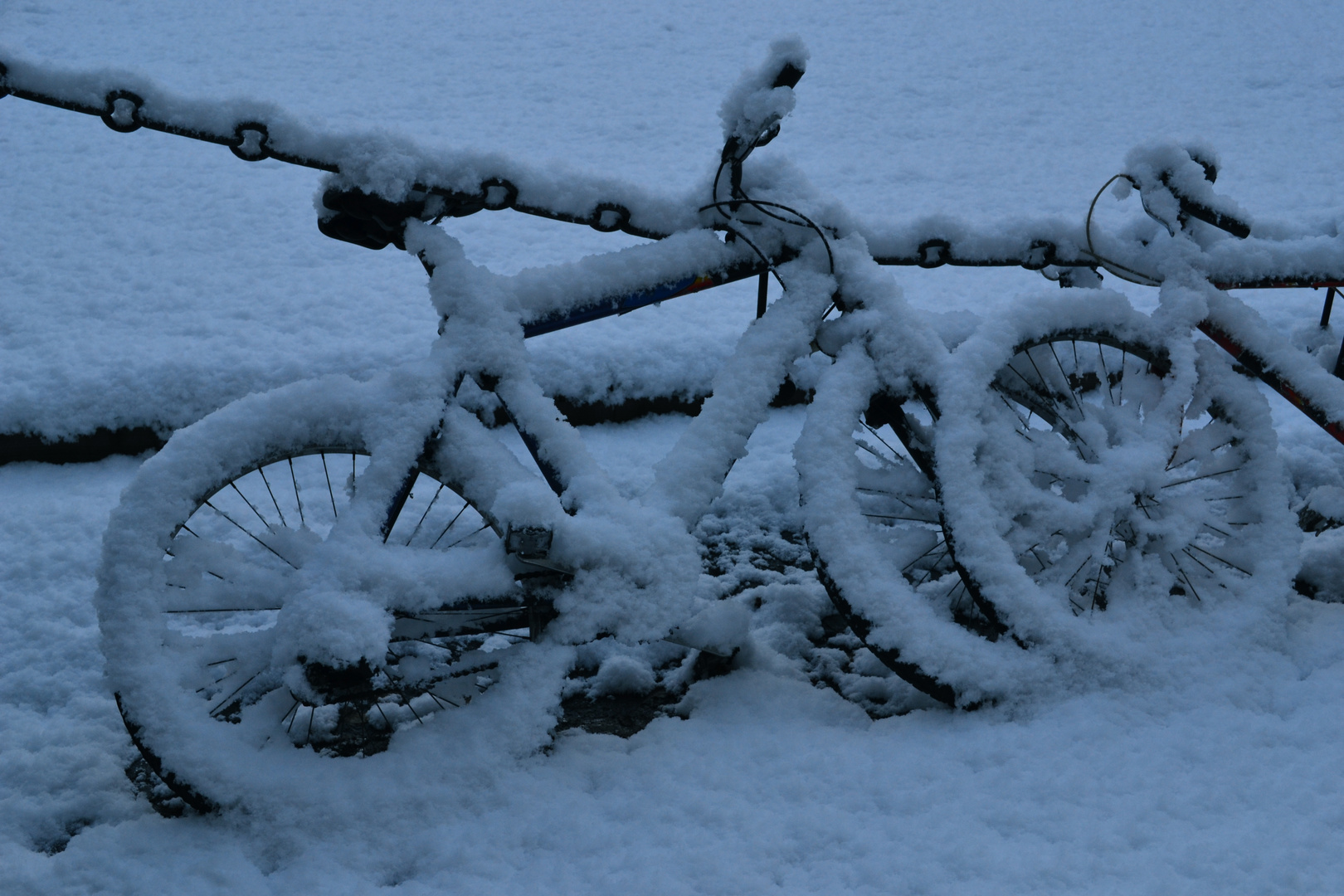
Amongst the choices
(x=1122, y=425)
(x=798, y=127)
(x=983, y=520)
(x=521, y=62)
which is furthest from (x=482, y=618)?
(x=521, y=62)

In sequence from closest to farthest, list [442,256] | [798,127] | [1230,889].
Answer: [1230,889] → [442,256] → [798,127]

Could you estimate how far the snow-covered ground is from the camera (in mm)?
2078

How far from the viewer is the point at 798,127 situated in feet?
20.8

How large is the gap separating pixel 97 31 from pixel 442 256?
5957 mm

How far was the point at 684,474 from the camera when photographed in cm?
238

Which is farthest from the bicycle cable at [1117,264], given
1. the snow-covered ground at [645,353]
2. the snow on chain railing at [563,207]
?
the snow-covered ground at [645,353]

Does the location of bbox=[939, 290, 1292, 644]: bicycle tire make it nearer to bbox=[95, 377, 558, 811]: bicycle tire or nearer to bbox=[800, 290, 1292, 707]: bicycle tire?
bbox=[800, 290, 1292, 707]: bicycle tire

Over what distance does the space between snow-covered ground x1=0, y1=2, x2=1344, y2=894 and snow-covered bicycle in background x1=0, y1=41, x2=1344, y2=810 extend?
0.57ft

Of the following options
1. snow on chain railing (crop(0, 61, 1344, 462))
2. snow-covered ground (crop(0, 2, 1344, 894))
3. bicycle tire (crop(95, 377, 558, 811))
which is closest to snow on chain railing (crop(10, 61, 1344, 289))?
snow on chain railing (crop(0, 61, 1344, 462))

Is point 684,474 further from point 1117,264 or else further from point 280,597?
point 1117,264

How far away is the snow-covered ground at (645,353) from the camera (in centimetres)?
208

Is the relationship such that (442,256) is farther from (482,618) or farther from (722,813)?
(722,813)

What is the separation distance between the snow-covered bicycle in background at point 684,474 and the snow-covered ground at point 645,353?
0.17 metres

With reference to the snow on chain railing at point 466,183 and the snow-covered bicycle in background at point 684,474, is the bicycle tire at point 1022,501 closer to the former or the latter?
the snow-covered bicycle in background at point 684,474
